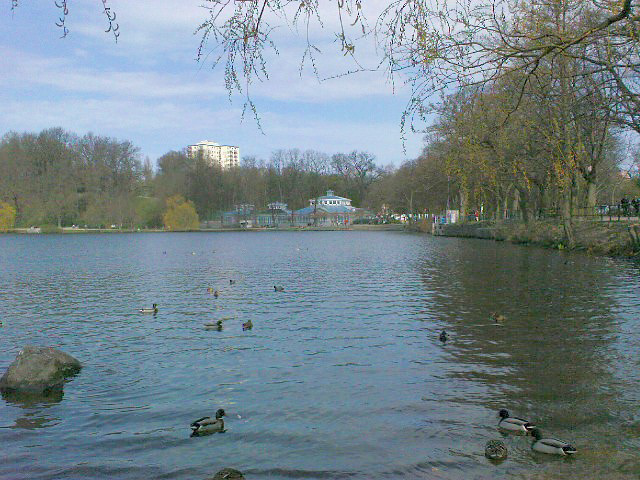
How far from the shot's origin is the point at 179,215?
419ft

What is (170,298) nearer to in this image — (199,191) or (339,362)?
(339,362)

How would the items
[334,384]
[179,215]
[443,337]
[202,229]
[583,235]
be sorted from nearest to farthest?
[334,384] → [443,337] → [583,235] → [179,215] → [202,229]

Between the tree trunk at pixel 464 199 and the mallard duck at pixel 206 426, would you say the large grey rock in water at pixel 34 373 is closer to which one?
the mallard duck at pixel 206 426

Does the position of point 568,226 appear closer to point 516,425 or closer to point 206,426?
point 516,425

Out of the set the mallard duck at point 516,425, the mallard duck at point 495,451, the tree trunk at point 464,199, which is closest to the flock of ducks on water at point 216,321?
the tree trunk at point 464,199

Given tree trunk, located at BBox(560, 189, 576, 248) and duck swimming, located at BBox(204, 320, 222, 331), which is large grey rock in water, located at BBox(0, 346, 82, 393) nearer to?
duck swimming, located at BBox(204, 320, 222, 331)

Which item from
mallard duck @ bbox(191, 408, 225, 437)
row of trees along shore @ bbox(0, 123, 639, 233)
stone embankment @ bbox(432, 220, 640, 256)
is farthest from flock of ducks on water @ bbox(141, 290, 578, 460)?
row of trees along shore @ bbox(0, 123, 639, 233)

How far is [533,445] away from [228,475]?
407 centimetres

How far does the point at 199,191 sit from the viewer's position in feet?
446

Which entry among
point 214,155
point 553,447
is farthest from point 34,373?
point 214,155

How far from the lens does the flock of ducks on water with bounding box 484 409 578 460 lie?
24.1 feet

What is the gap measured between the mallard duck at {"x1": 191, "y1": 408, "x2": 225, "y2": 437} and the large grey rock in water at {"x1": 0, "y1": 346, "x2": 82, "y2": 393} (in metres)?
3.91

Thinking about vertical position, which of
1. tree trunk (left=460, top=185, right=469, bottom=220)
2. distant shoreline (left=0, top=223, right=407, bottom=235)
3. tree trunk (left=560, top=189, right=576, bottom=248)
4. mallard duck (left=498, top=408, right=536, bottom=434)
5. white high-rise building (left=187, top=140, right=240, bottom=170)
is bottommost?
mallard duck (left=498, top=408, right=536, bottom=434)

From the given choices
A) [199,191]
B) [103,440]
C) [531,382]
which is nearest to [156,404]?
[103,440]
